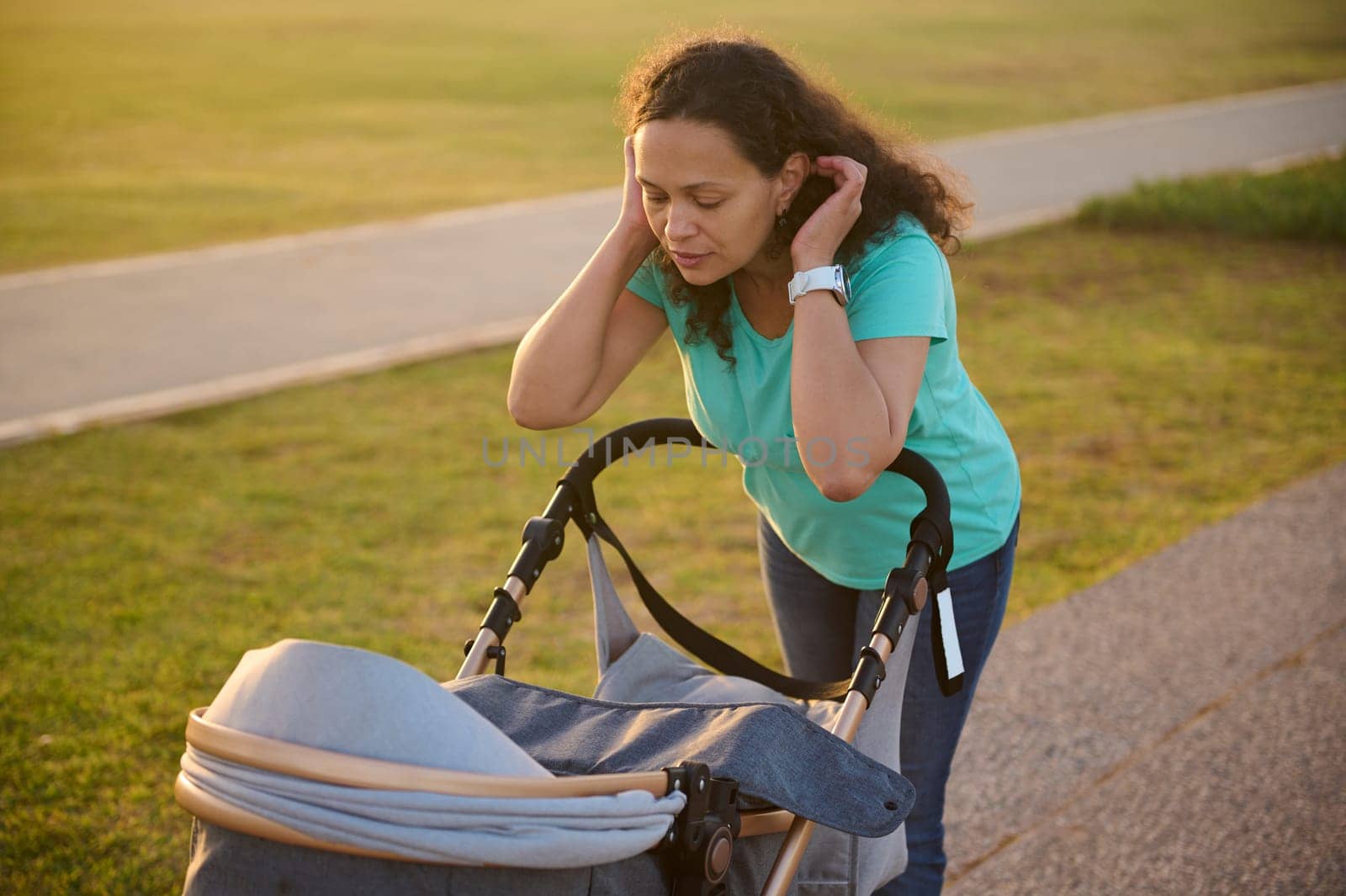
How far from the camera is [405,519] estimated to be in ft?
17.9

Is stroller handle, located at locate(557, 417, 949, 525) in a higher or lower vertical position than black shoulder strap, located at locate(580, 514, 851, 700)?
higher

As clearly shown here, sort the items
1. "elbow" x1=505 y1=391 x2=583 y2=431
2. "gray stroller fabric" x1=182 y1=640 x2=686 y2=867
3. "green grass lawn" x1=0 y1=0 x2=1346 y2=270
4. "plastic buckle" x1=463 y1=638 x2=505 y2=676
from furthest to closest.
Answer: "green grass lawn" x1=0 y1=0 x2=1346 y2=270 → "elbow" x1=505 y1=391 x2=583 y2=431 → "plastic buckle" x1=463 y1=638 x2=505 y2=676 → "gray stroller fabric" x1=182 y1=640 x2=686 y2=867

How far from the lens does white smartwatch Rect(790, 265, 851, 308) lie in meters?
2.24

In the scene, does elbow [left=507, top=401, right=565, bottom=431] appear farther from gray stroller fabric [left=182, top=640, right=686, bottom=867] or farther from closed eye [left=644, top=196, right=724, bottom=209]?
gray stroller fabric [left=182, top=640, right=686, bottom=867]

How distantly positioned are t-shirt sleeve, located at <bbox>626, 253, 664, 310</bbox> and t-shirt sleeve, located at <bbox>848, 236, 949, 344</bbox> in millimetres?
440

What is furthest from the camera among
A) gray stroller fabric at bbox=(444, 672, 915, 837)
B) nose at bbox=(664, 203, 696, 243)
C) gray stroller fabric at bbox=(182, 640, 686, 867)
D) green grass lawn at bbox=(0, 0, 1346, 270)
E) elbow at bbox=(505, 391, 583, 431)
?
green grass lawn at bbox=(0, 0, 1346, 270)

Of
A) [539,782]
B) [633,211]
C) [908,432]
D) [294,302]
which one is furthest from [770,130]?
[294,302]

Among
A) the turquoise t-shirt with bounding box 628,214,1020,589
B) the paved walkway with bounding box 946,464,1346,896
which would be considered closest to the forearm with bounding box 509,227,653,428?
the turquoise t-shirt with bounding box 628,214,1020,589

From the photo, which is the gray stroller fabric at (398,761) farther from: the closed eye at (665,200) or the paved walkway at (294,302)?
the paved walkway at (294,302)

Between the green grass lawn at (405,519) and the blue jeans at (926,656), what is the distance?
1548 millimetres

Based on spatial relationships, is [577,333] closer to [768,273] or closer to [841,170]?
[768,273]

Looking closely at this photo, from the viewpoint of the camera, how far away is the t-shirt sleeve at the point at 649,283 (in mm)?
2615

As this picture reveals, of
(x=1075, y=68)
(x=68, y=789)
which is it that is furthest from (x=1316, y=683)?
(x=1075, y=68)

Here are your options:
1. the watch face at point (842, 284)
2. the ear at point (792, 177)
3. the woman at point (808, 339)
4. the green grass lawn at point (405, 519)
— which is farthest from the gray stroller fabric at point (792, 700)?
the green grass lawn at point (405, 519)
